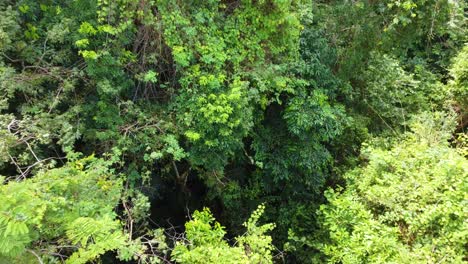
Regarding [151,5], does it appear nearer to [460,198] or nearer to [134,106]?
[134,106]

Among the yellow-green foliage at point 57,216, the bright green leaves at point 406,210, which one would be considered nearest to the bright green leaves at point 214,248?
the bright green leaves at point 406,210

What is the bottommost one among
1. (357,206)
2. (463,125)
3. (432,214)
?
(357,206)

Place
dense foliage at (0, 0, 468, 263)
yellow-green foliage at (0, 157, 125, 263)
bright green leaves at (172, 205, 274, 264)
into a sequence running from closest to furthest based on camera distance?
yellow-green foliage at (0, 157, 125, 263) → dense foliage at (0, 0, 468, 263) → bright green leaves at (172, 205, 274, 264)

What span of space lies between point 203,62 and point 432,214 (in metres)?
2.98

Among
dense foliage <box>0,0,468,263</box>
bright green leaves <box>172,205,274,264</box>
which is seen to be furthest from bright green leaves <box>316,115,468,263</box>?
bright green leaves <box>172,205,274,264</box>

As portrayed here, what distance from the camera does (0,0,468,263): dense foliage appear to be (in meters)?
3.54

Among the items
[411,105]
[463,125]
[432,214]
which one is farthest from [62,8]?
[463,125]

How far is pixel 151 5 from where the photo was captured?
430 centimetres

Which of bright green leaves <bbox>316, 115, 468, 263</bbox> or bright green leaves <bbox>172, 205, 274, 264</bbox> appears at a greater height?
bright green leaves <bbox>316, 115, 468, 263</bbox>

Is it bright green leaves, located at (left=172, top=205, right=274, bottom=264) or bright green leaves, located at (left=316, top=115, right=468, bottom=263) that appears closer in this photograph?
bright green leaves, located at (left=316, top=115, right=468, bottom=263)

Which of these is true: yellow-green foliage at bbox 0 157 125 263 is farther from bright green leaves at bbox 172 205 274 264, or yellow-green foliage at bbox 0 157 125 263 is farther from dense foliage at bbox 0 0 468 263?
bright green leaves at bbox 172 205 274 264

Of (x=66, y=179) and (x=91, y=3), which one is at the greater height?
(x=91, y=3)

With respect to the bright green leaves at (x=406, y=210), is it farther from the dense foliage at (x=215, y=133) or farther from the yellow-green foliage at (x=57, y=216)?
the yellow-green foliage at (x=57, y=216)

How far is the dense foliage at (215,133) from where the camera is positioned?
354 cm
